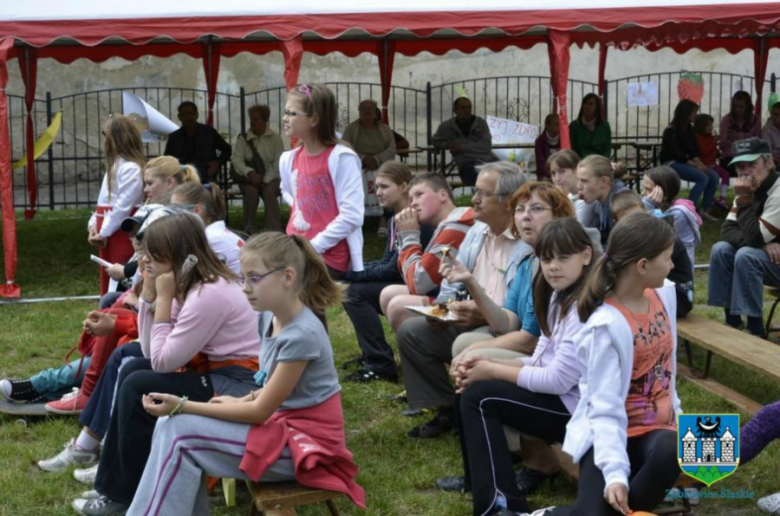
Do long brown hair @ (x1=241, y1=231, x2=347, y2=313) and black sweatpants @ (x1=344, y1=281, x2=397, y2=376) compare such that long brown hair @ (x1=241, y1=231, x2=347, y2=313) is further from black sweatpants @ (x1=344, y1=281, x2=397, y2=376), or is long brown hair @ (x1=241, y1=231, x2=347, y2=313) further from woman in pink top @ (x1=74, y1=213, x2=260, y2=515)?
black sweatpants @ (x1=344, y1=281, x2=397, y2=376)

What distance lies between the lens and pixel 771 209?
6285 mm

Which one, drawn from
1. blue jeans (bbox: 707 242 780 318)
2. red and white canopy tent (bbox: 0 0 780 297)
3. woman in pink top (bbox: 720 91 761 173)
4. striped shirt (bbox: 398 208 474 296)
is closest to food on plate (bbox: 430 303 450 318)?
striped shirt (bbox: 398 208 474 296)

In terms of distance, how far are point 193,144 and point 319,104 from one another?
23.0 feet

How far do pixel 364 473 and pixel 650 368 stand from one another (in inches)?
65.4

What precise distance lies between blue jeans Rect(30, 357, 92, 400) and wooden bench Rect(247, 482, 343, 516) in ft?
7.28

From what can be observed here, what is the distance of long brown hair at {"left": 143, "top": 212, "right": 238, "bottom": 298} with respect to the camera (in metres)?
4.17

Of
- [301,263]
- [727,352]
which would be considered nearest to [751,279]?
[727,352]

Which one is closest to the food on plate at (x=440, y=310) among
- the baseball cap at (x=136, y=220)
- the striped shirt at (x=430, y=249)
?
the striped shirt at (x=430, y=249)

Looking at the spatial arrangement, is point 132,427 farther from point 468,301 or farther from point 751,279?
point 751,279

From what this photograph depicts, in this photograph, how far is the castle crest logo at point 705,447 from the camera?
3402 mm

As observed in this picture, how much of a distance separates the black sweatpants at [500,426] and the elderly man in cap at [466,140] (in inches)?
348

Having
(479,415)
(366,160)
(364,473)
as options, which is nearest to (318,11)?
(366,160)

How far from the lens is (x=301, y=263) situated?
3805mm

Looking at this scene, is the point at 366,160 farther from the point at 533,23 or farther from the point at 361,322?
the point at 361,322
